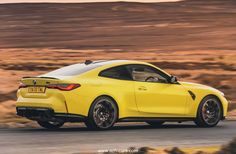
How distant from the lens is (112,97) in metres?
14.1

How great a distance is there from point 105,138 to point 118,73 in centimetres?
Result: 225

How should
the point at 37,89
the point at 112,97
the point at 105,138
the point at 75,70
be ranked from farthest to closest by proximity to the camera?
the point at 75,70
the point at 112,97
the point at 37,89
the point at 105,138

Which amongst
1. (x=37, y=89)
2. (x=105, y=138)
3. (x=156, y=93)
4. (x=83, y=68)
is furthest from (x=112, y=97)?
(x=105, y=138)

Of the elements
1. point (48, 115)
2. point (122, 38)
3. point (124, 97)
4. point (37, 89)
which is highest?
point (122, 38)

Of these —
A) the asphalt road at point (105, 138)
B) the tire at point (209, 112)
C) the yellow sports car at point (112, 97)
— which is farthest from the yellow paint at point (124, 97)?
the asphalt road at point (105, 138)

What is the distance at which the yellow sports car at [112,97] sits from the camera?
1371cm

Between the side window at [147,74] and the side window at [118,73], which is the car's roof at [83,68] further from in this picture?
the side window at [147,74]

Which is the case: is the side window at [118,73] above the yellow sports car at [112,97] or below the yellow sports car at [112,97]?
above

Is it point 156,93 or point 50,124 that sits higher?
point 156,93

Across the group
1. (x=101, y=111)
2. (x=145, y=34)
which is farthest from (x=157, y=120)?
(x=145, y=34)

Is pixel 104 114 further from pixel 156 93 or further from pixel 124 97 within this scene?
pixel 156 93

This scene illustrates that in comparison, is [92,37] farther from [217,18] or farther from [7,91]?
[7,91]

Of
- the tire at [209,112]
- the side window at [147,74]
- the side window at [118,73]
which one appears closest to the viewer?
the side window at [118,73]

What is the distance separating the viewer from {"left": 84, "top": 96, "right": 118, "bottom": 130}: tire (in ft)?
45.6
